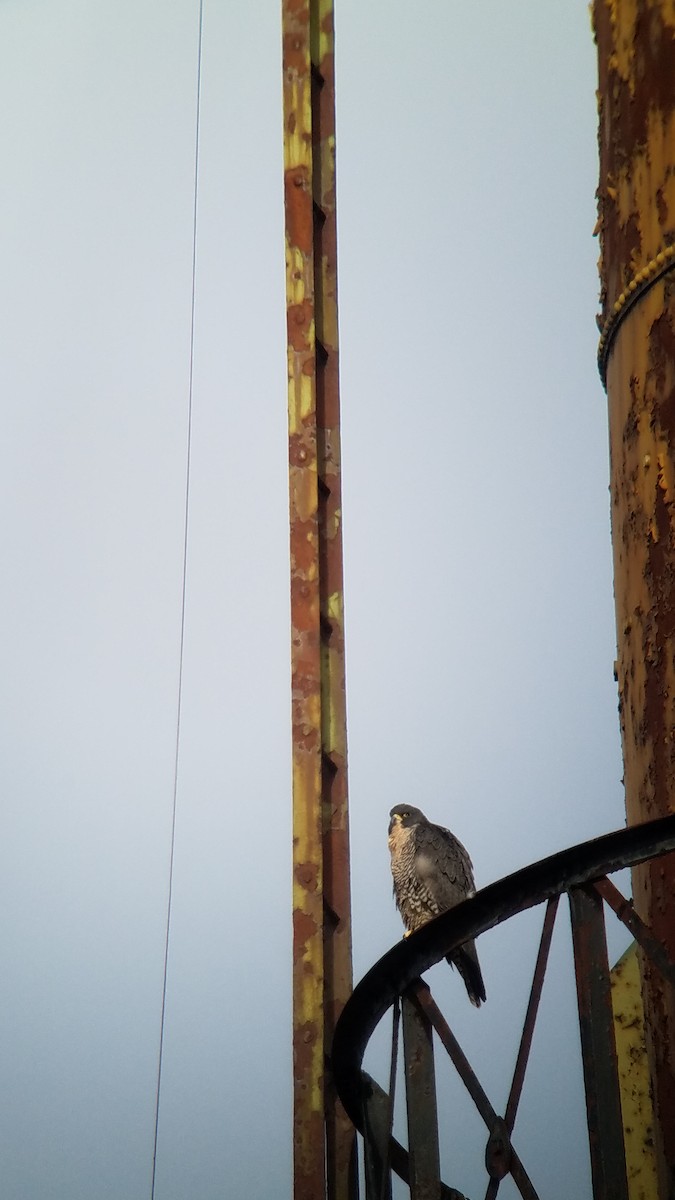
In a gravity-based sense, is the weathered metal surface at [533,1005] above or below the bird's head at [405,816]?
below

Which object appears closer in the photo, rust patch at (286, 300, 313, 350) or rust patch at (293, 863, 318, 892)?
rust patch at (293, 863, 318, 892)

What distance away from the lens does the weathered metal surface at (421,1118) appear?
8.86ft

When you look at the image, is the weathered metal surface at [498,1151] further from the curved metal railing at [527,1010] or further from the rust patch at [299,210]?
the rust patch at [299,210]

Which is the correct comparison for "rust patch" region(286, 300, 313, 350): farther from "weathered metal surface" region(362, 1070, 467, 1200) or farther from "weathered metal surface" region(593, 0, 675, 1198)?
"weathered metal surface" region(362, 1070, 467, 1200)

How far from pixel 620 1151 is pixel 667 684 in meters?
1.04

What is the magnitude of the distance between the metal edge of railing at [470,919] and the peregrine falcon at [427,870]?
5.25ft

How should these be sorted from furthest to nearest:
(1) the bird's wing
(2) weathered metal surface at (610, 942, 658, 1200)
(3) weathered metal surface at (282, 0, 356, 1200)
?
(1) the bird's wing
(2) weathered metal surface at (610, 942, 658, 1200)
(3) weathered metal surface at (282, 0, 356, 1200)

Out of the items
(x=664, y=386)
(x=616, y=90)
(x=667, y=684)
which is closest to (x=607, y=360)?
(x=664, y=386)

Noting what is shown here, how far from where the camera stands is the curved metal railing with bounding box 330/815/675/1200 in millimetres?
2275

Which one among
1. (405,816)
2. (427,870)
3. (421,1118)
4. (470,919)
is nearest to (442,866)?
(427,870)

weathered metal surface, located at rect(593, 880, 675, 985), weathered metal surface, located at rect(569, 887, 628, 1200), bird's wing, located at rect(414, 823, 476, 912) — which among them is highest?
bird's wing, located at rect(414, 823, 476, 912)

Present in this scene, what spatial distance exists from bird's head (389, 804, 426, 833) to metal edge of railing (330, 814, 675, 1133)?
1.87m

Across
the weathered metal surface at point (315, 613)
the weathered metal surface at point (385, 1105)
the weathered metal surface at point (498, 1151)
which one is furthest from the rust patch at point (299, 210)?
the weathered metal surface at point (498, 1151)

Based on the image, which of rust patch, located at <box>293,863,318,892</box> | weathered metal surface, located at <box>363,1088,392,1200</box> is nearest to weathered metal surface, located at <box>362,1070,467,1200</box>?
weathered metal surface, located at <box>363,1088,392,1200</box>
